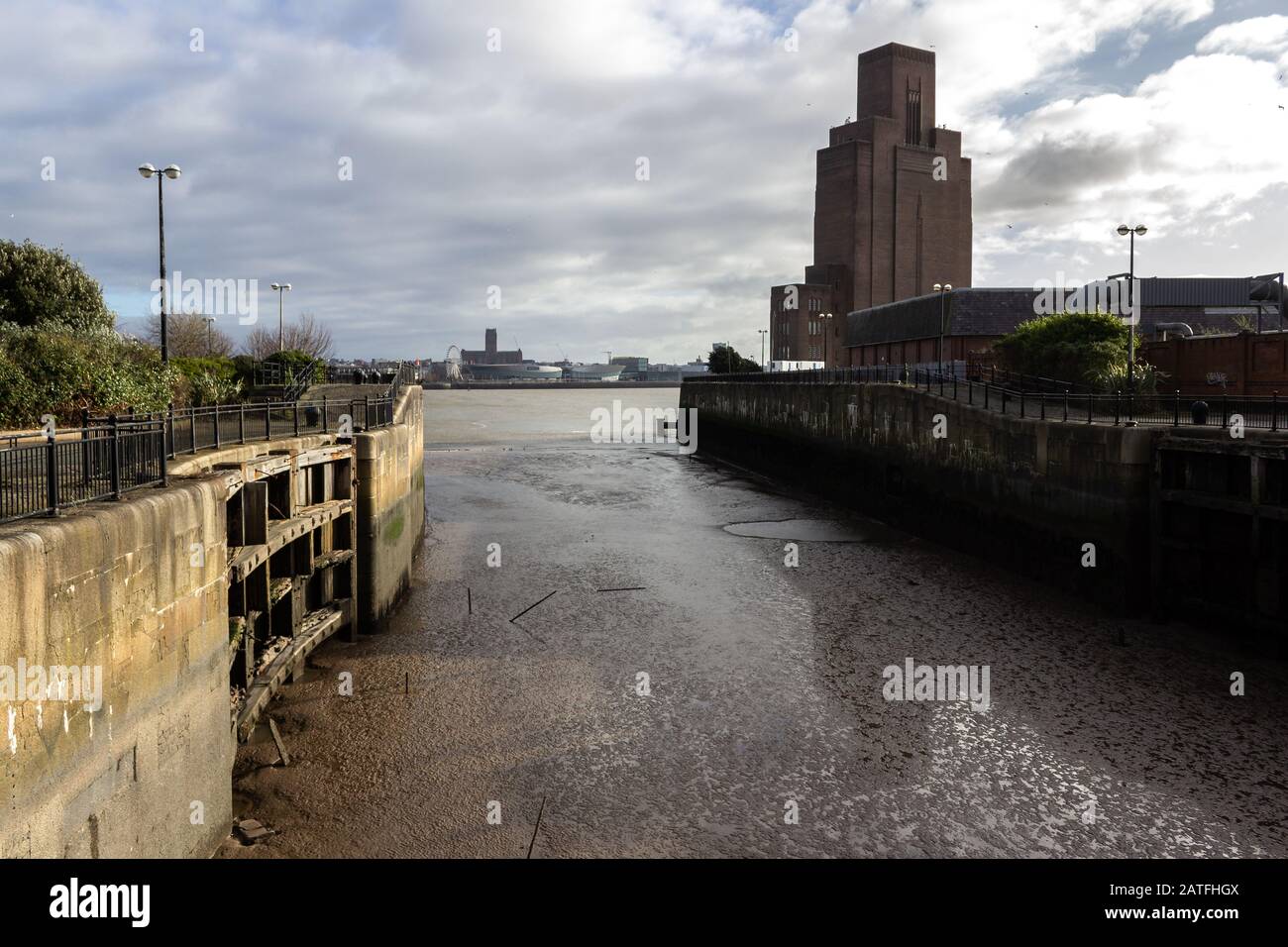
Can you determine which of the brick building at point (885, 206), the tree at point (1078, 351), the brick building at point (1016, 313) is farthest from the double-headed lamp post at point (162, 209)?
the brick building at point (885, 206)

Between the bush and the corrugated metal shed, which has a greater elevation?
the corrugated metal shed

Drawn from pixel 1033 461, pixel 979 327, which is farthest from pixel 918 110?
pixel 1033 461

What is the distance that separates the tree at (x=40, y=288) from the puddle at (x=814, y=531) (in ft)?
90.6

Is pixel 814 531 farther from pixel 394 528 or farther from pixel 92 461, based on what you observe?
pixel 92 461

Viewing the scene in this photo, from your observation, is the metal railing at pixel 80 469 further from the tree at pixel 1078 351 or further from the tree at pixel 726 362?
the tree at pixel 726 362

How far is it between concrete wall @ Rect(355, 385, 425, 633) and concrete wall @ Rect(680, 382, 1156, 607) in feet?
59.1

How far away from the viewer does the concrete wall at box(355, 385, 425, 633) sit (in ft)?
74.3

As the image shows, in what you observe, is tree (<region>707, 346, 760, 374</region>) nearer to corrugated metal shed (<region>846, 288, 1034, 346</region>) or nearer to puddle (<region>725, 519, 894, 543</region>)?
corrugated metal shed (<region>846, 288, 1034, 346</region>)

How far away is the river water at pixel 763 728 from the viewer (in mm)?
12984

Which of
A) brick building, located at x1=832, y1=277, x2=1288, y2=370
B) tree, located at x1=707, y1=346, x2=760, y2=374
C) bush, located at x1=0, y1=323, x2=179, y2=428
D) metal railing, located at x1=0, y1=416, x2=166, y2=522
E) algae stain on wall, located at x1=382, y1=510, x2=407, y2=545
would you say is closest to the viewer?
metal railing, located at x1=0, y1=416, x2=166, y2=522

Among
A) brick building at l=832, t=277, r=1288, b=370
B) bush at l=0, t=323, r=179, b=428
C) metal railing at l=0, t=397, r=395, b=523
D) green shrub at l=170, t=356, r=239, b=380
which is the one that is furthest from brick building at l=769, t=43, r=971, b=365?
metal railing at l=0, t=397, r=395, b=523

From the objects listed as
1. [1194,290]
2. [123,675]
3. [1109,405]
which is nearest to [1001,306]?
[1194,290]

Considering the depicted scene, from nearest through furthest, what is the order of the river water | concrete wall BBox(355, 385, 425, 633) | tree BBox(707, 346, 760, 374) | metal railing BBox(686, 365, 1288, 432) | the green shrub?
the river water → metal railing BBox(686, 365, 1288, 432) → concrete wall BBox(355, 385, 425, 633) → the green shrub → tree BBox(707, 346, 760, 374)
